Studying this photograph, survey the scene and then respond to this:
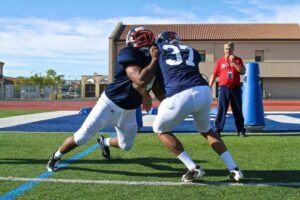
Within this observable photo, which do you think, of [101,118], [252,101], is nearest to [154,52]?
[101,118]

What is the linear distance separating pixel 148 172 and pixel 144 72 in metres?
1.34

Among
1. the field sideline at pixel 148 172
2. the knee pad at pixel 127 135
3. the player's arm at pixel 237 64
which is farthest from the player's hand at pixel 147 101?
the player's arm at pixel 237 64

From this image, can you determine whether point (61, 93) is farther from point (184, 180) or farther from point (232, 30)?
point (184, 180)

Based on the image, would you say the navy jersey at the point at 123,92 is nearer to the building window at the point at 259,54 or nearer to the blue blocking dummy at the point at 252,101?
the blue blocking dummy at the point at 252,101

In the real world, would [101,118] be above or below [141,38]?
below

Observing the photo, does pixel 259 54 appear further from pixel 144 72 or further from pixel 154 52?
pixel 144 72

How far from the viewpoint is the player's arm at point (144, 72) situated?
4613 mm

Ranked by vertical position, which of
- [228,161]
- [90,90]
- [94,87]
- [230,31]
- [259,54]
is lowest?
[228,161]

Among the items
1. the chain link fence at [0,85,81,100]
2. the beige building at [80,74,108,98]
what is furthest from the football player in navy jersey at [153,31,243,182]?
the beige building at [80,74,108,98]

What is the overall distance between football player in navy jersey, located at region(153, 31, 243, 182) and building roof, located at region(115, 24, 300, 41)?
145ft

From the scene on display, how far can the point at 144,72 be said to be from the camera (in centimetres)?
461

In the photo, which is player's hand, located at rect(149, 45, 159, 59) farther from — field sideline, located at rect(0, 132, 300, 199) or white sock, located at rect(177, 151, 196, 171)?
field sideline, located at rect(0, 132, 300, 199)

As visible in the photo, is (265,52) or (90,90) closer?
(265,52)

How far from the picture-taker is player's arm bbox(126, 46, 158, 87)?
4613 mm
